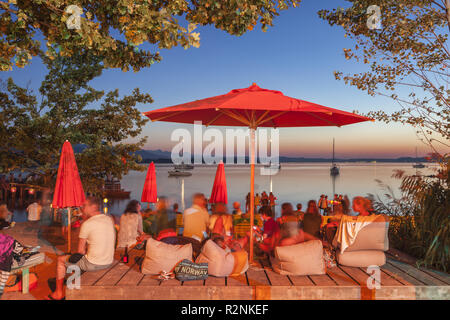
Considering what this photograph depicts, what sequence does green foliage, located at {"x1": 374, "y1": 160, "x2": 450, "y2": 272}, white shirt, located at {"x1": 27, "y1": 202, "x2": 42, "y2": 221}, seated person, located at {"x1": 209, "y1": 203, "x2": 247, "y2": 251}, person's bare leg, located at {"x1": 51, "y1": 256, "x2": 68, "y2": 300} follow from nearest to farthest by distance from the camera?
person's bare leg, located at {"x1": 51, "y1": 256, "x2": 68, "y2": 300} < green foliage, located at {"x1": 374, "y1": 160, "x2": 450, "y2": 272} < seated person, located at {"x1": 209, "y1": 203, "x2": 247, "y2": 251} < white shirt, located at {"x1": 27, "y1": 202, "x2": 42, "y2": 221}

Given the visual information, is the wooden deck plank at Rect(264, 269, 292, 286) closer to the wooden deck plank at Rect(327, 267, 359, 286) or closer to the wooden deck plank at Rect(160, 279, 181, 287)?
the wooden deck plank at Rect(327, 267, 359, 286)

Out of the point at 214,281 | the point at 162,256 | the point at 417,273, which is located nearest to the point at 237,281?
the point at 214,281

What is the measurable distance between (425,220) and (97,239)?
521 centimetres

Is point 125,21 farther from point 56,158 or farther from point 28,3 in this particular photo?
point 56,158

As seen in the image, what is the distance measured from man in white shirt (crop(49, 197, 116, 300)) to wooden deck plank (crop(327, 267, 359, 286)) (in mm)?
2968

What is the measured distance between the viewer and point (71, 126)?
11.4m

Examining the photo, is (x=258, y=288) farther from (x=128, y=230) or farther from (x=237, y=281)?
(x=128, y=230)

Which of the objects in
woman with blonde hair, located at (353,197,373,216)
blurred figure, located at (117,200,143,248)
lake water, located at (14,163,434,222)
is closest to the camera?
woman with blonde hair, located at (353,197,373,216)

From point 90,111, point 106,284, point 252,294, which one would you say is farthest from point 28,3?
point 90,111

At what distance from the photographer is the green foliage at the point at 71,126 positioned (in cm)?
1047

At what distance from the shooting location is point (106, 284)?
132 inches

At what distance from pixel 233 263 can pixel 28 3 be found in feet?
16.0

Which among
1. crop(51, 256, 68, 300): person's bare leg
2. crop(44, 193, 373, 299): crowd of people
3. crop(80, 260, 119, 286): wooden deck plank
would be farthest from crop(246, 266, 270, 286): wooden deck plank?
crop(51, 256, 68, 300): person's bare leg

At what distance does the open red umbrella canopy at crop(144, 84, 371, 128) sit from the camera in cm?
347
